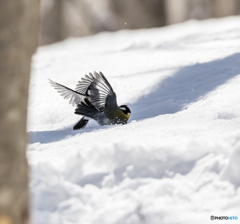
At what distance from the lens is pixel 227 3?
48.1 feet

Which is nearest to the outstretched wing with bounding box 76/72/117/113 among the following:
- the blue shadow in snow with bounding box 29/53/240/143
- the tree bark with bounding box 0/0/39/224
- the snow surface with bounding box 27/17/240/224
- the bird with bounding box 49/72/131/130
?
the bird with bounding box 49/72/131/130

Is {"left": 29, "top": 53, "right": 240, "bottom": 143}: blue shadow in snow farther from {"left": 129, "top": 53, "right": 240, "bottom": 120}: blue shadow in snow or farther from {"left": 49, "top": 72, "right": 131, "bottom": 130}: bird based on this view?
{"left": 49, "top": 72, "right": 131, "bottom": 130}: bird

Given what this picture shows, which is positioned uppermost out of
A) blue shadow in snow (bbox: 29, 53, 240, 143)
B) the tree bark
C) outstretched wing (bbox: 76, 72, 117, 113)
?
the tree bark

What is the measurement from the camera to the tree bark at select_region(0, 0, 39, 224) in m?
1.51

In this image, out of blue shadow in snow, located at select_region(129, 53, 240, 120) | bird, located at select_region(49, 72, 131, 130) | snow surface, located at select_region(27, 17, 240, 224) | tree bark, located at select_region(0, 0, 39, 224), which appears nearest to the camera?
tree bark, located at select_region(0, 0, 39, 224)

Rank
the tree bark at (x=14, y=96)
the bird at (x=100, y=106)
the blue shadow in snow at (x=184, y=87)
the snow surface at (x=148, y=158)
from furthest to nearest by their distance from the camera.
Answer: the blue shadow in snow at (x=184, y=87)
the bird at (x=100, y=106)
the snow surface at (x=148, y=158)
the tree bark at (x=14, y=96)

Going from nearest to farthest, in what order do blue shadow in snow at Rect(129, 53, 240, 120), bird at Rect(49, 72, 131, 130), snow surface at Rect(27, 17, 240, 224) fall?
1. snow surface at Rect(27, 17, 240, 224)
2. bird at Rect(49, 72, 131, 130)
3. blue shadow in snow at Rect(129, 53, 240, 120)

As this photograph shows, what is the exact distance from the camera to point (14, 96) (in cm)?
156

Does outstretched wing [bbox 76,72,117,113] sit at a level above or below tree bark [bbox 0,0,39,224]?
below

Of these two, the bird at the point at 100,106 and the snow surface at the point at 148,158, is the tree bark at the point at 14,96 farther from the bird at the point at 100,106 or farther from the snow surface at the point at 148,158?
the bird at the point at 100,106

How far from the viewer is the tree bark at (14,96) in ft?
4.97

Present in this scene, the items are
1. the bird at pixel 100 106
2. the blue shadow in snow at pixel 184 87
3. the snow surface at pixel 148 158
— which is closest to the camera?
the snow surface at pixel 148 158

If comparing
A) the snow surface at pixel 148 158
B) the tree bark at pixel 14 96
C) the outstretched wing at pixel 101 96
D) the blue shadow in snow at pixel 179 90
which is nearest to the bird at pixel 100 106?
the outstretched wing at pixel 101 96

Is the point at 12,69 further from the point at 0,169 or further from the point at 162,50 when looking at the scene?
the point at 162,50
